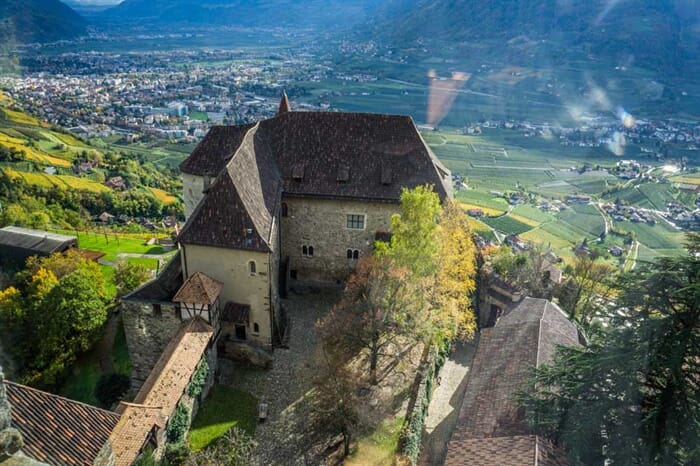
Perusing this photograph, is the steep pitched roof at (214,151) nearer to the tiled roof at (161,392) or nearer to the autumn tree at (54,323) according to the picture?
the autumn tree at (54,323)

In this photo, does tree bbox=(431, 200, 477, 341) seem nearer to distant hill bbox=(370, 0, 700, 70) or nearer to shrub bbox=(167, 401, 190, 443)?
shrub bbox=(167, 401, 190, 443)

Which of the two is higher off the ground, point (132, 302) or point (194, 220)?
point (194, 220)

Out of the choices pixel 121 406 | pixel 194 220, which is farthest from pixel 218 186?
pixel 121 406

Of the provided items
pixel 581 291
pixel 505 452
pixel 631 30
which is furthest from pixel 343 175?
pixel 631 30

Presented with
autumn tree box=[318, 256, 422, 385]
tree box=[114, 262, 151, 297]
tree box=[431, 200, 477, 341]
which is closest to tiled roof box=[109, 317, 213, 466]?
autumn tree box=[318, 256, 422, 385]

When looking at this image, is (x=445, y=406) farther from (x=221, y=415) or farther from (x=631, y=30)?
(x=631, y=30)

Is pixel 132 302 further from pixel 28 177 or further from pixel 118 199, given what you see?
pixel 28 177
